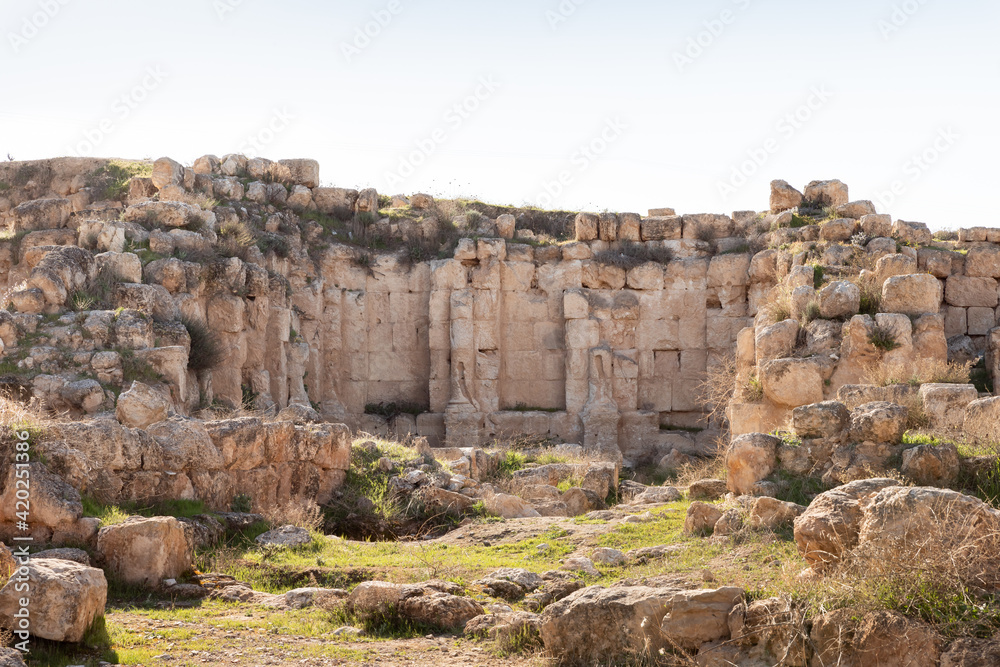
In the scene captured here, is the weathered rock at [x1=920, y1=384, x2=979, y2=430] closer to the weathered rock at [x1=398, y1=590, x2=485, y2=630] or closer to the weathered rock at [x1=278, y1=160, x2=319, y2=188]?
the weathered rock at [x1=398, y1=590, x2=485, y2=630]

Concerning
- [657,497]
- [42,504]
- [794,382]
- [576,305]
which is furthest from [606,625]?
[576,305]

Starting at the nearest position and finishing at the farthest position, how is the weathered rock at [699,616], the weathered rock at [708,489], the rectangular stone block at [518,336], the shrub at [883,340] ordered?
the weathered rock at [699,616]
the weathered rock at [708,489]
the shrub at [883,340]
the rectangular stone block at [518,336]

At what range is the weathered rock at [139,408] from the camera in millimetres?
11680

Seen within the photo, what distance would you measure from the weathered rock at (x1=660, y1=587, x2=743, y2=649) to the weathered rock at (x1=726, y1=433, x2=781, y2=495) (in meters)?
4.03

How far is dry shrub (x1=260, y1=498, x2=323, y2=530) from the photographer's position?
11680 millimetres

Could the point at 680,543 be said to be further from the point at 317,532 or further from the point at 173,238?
the point at 173,238

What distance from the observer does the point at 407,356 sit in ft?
75.1

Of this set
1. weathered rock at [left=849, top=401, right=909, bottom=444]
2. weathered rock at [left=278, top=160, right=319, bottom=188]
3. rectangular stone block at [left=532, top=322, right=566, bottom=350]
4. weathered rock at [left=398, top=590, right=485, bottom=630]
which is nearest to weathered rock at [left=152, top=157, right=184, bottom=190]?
weathered rock at [left=278, top=160, right=319, bottom=188]

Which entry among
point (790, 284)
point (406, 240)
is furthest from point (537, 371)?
point (790, 284)

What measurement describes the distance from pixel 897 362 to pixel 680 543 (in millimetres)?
5763

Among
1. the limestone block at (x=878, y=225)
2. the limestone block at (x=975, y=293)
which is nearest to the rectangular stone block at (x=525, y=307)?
the limestone block at (x=878, y=225)

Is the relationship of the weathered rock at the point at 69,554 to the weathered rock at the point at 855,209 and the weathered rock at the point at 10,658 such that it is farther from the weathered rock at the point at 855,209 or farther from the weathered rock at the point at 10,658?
the weathered rock at the point at 855,209

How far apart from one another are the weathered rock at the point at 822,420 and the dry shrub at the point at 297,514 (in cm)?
561

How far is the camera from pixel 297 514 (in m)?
12.0
